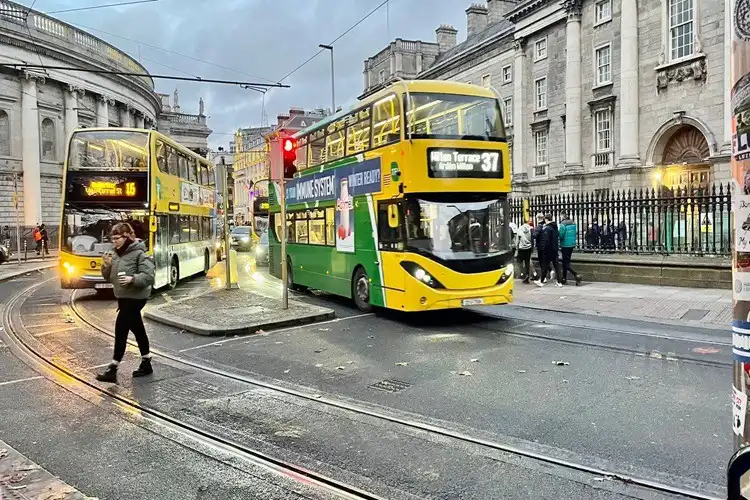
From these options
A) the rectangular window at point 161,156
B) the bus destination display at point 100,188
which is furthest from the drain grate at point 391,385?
the rectangular window at point 161,156

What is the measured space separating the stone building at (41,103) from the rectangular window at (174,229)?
98.0ft

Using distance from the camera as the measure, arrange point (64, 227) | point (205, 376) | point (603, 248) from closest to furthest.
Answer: point (205, 376) < point (64, 227) < point (603, 248)

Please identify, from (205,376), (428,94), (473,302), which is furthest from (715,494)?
(428,94)

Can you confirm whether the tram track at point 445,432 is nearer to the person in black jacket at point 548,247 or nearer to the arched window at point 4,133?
the person in black jacket at point 548,247

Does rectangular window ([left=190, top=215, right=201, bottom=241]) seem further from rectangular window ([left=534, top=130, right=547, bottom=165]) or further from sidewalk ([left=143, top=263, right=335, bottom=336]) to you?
rectangular window ([left=534, top=130, right=547, bottom=165])

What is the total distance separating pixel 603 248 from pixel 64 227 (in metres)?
14.2

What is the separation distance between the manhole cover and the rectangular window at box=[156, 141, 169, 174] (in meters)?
12.8

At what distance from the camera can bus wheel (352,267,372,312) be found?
12178 mm

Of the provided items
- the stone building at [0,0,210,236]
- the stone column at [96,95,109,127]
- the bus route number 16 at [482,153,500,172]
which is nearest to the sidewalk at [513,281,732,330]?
the bus route number 16 at [482,153,500,172]

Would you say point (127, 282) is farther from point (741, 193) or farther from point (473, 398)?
point (741, 193)

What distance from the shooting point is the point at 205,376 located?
7336mm

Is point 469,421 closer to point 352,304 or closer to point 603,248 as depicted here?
point 352,304

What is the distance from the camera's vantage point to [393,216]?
10742 millimetres

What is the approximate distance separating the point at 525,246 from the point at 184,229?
10.4 meters
